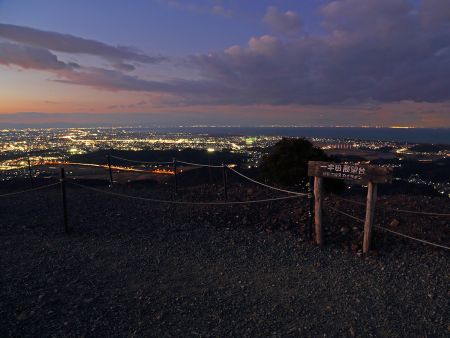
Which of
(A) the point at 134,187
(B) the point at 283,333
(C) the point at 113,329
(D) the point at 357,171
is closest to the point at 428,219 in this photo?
(D) the point at 357,171

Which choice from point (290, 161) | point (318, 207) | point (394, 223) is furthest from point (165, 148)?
point (318, 207)

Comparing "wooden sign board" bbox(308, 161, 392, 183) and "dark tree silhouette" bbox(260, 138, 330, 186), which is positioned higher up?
"wooden sign board" bbox(308, 161, 392, 183)

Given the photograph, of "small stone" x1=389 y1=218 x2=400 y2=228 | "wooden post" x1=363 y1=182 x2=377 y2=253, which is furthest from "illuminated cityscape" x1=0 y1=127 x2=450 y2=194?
"wooden post" x1=363 y1=182 x2=377 y2=253

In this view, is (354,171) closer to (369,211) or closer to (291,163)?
(369,211)

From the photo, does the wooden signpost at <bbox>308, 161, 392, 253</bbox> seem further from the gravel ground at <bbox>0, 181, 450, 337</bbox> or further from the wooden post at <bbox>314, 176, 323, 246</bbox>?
the gravel ground at <bbox>0, 181, 450, 337</bbox>

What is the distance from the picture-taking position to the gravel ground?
430 cm

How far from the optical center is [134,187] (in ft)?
47.4

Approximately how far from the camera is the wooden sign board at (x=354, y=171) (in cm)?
604

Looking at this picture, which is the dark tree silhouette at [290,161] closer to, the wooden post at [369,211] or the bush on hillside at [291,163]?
the bush on hillside at [291,163]

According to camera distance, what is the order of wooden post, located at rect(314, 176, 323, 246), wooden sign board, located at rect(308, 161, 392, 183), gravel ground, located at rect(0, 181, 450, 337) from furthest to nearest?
1. wooden post, located at rect(314, 176, 323, 246)
2. wooden sign board, located at rect(308, 161, 392, 183)
3. gravel ground, located at rect(0, 181, 450, 337)

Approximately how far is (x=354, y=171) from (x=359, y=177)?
6.4 inches

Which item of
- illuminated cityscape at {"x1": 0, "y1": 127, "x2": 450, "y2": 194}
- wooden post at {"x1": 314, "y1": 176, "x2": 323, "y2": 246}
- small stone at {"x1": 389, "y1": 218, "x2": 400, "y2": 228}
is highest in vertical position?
wooden post at {"x1": 314, "y1": 176, "x2": 323, "y2": 246}

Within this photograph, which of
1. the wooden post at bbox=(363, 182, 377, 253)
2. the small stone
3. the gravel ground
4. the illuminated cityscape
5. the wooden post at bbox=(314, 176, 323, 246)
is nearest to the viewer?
the gravel ground

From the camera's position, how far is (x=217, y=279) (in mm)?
5652
